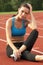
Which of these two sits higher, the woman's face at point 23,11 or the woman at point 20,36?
the woman's face at point 23,11

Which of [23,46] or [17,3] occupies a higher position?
[23,46]

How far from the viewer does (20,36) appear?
285 inches

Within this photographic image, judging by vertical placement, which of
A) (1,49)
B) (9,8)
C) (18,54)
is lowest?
(9,8)

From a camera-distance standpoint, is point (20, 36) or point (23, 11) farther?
point (20, 36)

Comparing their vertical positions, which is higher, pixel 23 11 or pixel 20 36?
pixel 23 11

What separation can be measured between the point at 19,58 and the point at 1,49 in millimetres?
1608

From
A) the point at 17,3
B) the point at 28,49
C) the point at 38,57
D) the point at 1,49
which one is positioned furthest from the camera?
the point at 17,3

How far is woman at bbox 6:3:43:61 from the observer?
22.2 ft

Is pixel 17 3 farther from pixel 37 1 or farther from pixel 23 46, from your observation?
pixel 23 46

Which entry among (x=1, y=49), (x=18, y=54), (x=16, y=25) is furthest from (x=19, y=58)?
(x=1, y=49)

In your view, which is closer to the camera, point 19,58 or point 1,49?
point 19,58

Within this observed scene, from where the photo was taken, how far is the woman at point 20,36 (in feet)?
22.2

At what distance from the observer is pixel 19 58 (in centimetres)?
691

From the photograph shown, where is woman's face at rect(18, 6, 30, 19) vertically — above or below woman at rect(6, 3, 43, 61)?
above
